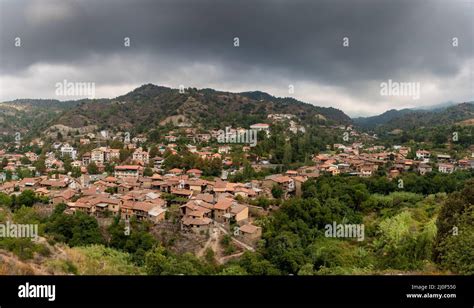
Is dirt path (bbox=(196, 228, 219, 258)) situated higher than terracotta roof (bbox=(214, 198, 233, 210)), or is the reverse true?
terracotta roof (bbox=(214, 198, 233, 210))

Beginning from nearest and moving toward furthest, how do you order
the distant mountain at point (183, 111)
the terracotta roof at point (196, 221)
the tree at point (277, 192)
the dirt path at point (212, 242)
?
the dirt path at point (212, 242)
the terracotta roof at point (196, 221)
the tree at point (277, 192)
the distant mountain at point (183, 111)

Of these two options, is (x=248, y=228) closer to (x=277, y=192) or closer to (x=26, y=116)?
(x=277, y=192)

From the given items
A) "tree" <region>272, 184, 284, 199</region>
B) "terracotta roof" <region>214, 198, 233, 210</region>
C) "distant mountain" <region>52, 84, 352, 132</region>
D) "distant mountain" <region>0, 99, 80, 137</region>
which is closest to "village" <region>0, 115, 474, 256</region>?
"terracotta roof" <region>214, 198, 233, 210</region>

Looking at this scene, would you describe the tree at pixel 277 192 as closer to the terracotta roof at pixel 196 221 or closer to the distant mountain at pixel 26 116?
the terracotta roof at pixel 196 221

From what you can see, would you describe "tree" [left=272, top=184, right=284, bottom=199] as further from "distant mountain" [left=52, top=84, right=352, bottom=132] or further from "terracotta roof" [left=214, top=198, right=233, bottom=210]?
"distant mountain" [left=52, top=84, right=352, bottom=132]

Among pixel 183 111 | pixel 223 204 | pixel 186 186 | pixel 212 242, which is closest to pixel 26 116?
pixel 183 111

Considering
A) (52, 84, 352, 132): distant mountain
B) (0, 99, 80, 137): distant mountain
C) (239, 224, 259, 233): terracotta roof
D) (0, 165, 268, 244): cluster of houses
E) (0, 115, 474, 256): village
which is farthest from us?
(0, 99, 80, 137): distant mountain

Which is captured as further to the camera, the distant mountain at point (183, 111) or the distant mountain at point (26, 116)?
the distant mountain at point (26, 116)

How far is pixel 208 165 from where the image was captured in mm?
14531

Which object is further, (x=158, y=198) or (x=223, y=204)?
(x=158, y=198)

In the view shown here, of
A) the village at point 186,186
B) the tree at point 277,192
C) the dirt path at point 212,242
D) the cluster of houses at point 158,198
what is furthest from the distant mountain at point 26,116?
the dirt path at point 212,242
